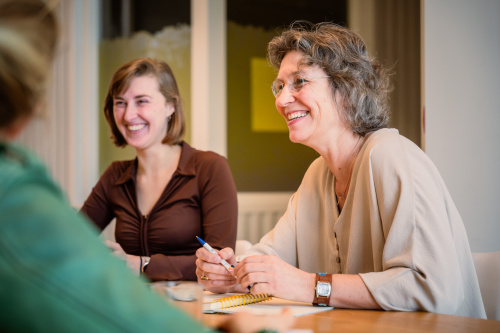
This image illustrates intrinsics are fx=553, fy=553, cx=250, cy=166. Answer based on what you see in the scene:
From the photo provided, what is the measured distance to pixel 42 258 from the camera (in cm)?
43

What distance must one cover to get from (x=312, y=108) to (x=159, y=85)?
0.93 m

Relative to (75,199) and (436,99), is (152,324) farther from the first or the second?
(75,199)

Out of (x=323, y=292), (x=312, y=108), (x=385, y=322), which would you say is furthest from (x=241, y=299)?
(x=312, y=108)

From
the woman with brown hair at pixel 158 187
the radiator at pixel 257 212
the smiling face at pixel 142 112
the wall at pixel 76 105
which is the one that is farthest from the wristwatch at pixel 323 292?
the wall at pixel 76 105

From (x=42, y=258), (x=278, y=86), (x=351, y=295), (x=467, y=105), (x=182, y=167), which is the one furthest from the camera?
(x=467, y=105)

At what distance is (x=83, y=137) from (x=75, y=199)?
17.0 inches

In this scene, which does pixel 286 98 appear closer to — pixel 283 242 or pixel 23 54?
pixel 283 242

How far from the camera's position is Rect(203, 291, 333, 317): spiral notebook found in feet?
3.99

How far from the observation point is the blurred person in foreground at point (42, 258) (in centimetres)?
43

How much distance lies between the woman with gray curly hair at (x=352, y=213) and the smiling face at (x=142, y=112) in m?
0.69

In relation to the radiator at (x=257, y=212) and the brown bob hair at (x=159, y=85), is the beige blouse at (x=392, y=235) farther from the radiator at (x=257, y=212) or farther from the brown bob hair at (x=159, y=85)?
the radiator at (x=257, y=212)

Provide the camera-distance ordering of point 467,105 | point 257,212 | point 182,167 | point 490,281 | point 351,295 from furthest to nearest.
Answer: point 257,212
point 467,105
point 182,167
point 490,281
point 351,295

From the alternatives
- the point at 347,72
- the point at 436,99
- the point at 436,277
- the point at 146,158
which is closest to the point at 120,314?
the point at 436,277

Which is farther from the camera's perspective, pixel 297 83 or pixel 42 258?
pixel 297 83
